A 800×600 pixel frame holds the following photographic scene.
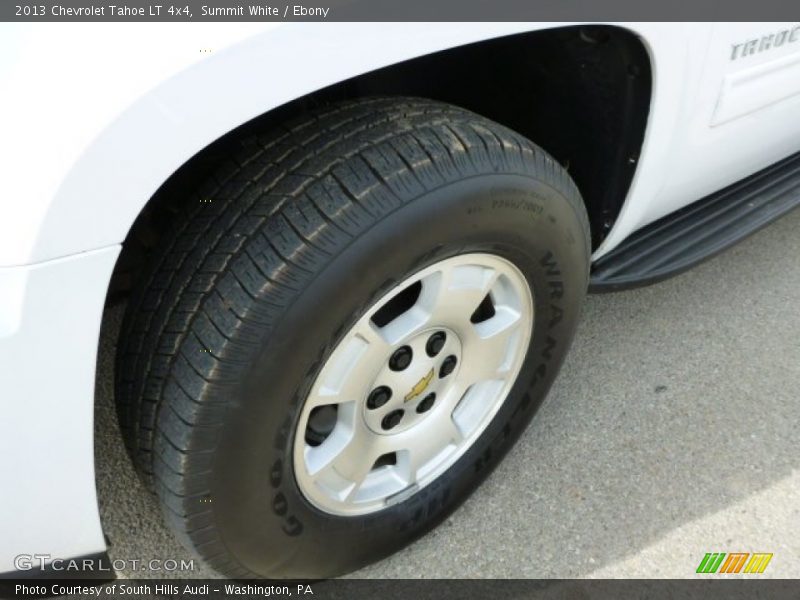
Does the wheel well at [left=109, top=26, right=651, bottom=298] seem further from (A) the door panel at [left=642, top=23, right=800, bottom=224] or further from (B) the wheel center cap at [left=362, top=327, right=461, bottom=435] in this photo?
(B) the wheel center cap at [left=362, top=327, right=461, bottom=435]

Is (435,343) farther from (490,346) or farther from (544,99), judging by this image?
(544,99)

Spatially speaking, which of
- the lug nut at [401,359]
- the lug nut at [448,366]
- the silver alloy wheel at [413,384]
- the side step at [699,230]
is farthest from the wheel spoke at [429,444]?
the side step at [699,230]

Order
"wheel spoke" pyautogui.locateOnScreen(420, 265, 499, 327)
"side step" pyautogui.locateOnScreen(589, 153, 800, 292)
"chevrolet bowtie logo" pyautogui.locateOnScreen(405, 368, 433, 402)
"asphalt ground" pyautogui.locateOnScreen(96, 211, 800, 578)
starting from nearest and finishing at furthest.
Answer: "wheel spoke" pyautogui.locateOnScreen(420, 265, 499, 327) < "chevrolet bowtie logo" pyautogui.locateOnScreen(405, 368, 433, 402) < "asphalt ground" pyautogui.locateOnScreen(96, 211, 800, 578) < "side step" pyautogui.locateOnScreen(589, 153, 800, 292)

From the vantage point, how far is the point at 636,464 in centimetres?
209

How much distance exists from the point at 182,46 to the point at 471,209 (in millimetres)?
567

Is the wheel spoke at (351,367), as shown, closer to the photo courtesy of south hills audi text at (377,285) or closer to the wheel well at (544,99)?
the photo courtesy of south hills audi text at (377,285)

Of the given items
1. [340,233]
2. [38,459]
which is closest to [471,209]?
[340,233]

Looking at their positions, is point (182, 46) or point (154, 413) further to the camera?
point (154, 413)

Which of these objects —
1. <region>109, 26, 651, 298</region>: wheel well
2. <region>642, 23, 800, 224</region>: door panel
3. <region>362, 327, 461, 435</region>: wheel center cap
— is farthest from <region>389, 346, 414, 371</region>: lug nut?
<region>642, 23, 800, 224</region>: door panel

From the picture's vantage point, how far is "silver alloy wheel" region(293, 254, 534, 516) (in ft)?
4.81

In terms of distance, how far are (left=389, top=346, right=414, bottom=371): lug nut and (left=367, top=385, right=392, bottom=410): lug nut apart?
45mm

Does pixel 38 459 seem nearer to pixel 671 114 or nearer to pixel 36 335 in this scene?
pixel 36 335

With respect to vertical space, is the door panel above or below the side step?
above

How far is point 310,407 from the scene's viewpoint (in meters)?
1.42
